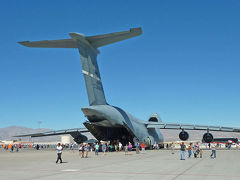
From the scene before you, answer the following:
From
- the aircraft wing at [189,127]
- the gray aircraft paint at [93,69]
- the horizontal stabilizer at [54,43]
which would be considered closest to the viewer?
the horizontal stabilizer at [54,43]

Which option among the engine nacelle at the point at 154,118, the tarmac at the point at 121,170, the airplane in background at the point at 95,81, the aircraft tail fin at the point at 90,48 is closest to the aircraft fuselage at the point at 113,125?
the airplane in background at the point at 95,81

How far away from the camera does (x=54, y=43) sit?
2170cm

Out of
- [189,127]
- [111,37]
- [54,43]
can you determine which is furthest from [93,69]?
[189,127]

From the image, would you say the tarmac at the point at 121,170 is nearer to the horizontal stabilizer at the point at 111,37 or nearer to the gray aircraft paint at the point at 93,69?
the gray aircraft paint at the point at 93,69

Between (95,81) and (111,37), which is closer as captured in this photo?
(111,37)

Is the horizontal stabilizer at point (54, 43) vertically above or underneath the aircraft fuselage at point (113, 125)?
above

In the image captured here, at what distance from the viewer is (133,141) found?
30047 mm

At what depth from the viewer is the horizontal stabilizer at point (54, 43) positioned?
20672 mm

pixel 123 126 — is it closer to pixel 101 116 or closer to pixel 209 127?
pixel 101 116

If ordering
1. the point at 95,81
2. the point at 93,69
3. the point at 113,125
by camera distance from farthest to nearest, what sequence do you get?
the point at 113,125
the point at 95,81
the point at 93,69

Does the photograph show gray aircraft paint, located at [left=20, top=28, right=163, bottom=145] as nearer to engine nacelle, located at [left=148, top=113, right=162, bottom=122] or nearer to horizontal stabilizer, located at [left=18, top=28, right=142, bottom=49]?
horizontal stabilizer, located at [left=18, top=28, right=142, bottom=49]

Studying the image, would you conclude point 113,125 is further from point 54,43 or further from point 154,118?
→ point 154,118

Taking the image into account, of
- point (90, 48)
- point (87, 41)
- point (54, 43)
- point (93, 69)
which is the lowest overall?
point (93, 69)

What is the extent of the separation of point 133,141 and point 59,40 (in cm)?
1368
